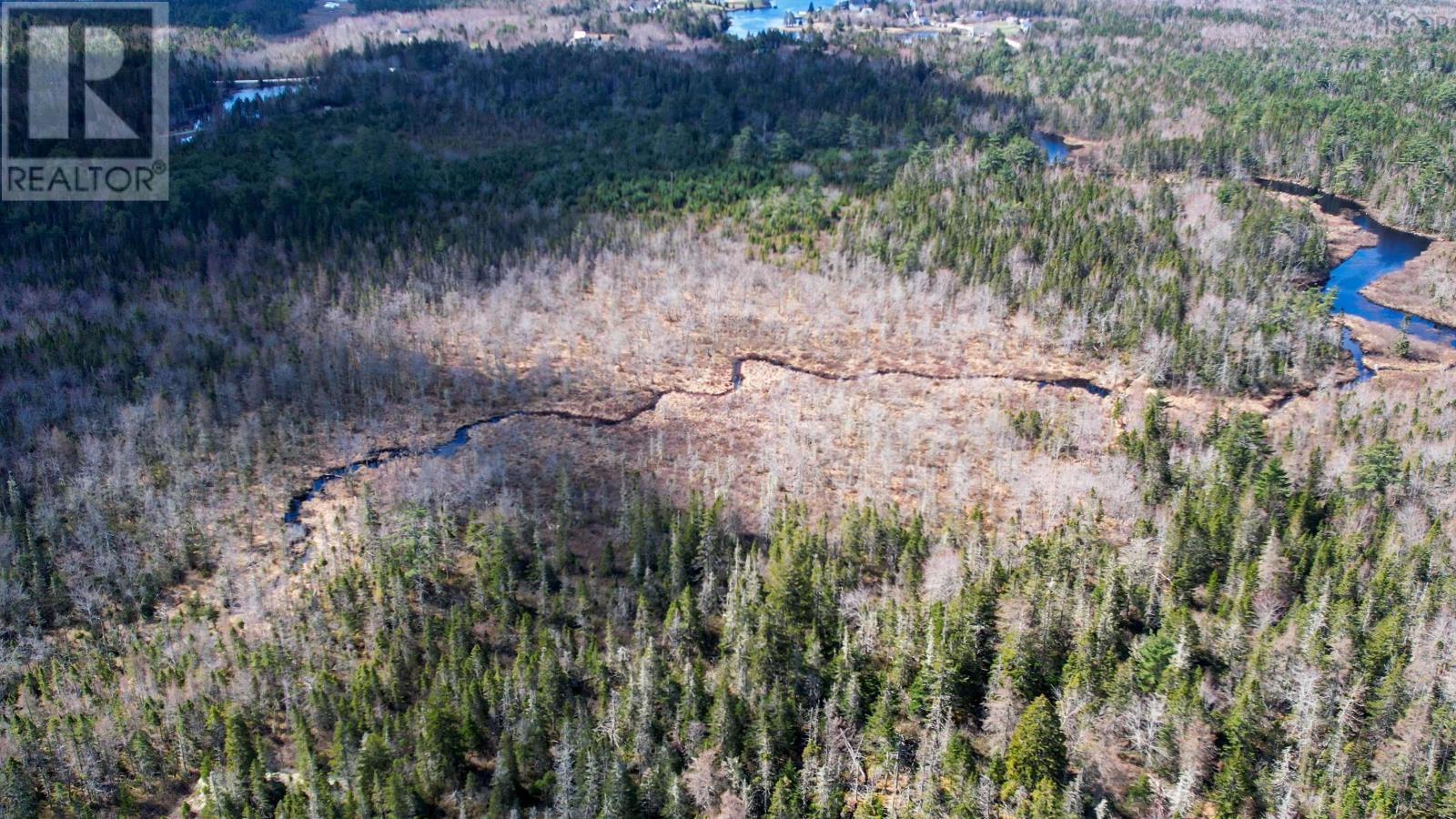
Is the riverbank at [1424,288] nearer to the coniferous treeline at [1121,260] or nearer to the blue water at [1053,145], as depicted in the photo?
the coniferous treeline at [1121,260]

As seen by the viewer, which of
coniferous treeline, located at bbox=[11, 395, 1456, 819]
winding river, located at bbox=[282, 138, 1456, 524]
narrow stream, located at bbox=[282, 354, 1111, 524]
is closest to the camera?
coniferous treeline, located at bbox=[11, 395, 1456, 819]

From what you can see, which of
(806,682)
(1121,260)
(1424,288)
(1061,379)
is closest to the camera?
(806,682)

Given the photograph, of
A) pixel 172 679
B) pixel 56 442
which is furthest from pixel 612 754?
pixel 56 442

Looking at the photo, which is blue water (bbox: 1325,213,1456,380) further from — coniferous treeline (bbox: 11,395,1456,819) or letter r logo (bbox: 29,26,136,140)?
letter r logo (bbox: 29,26,136,140)

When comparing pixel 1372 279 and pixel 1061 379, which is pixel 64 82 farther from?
pixel 1372 279

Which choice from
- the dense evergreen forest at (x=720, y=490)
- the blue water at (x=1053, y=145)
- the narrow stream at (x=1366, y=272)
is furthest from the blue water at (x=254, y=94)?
the narrow stream at (x=1366, y=272)

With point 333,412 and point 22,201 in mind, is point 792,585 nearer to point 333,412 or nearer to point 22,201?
point 333,412

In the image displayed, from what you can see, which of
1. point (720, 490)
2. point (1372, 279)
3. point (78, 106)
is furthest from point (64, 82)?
point (1372, 279)

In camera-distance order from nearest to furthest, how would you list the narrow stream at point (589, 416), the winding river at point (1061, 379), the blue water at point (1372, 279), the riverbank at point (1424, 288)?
the narrow stream at point (589, 416), the winding river at point (1061, 379), the blue water at point (1372, 279), the riverbank at point (1424, 288)

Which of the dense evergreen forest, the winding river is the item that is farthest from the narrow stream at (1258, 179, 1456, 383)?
the dense evergreen forest
